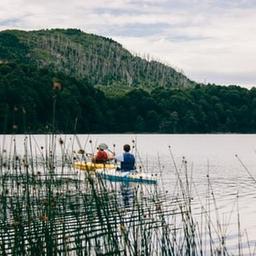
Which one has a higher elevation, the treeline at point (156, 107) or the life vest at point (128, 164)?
the treeline at point (156, 107)

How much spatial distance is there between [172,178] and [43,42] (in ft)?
541

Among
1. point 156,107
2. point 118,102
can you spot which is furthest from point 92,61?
point 118,102

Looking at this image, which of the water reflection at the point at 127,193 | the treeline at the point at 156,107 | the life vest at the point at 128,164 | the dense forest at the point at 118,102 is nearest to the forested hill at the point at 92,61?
the dense forest at the point at 118,102

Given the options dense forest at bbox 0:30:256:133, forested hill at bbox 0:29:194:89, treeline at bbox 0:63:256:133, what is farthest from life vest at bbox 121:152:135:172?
forested hill at bbox 0:29:194:89

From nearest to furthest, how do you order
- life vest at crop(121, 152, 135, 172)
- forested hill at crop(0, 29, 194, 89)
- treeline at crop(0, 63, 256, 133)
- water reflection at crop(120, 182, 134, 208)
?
water reflection at crop(120, 182, 134, 208)
life vest at crop(121, 152, 135, 172)
treeline at crop(0, 63, 256, 133)
forested hill at crop(0, 29, 194, 89)

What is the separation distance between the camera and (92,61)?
18500 cm

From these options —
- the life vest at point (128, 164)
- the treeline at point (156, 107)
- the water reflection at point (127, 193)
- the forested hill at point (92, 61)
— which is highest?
the forested hill at point (92, 61)

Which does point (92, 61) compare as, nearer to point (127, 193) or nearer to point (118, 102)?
point (118, 102)

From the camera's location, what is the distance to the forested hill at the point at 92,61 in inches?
6726

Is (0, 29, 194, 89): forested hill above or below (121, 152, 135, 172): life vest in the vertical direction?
above

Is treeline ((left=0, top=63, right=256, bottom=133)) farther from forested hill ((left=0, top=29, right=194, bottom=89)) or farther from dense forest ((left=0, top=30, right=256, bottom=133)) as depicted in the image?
forested hill ((left=0, top=29, right=194, bottom=89))

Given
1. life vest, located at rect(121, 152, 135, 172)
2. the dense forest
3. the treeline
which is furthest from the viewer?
the treeline

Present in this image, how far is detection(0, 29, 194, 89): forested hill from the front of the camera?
6726 inches

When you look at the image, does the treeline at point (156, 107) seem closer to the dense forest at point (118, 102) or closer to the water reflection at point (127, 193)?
the dense forest at point (118, 102)
